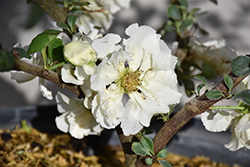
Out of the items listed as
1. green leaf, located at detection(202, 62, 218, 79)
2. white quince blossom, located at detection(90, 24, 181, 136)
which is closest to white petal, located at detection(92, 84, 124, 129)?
white quince blossom, located at detection(90, 24, 181, 136)

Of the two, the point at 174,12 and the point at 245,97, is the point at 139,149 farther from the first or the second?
the point at 174,12

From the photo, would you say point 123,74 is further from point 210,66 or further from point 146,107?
point 210,66

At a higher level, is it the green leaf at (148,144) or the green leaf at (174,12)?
the green leaf at (174,12)

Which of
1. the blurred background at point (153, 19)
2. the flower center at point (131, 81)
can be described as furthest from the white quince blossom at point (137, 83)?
the blurred background at point (153, 19)

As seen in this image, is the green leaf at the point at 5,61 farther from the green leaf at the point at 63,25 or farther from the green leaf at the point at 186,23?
the green leaf at the point at 186,23

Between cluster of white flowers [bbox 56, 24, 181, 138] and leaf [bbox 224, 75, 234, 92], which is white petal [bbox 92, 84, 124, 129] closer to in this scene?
cluster of white flowers [bbox 56, 24, 181, 138]

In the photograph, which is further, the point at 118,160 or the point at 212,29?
the point at 212,29

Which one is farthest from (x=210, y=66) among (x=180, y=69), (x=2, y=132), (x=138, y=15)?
(x=138, y=15)
